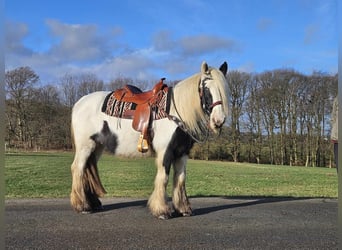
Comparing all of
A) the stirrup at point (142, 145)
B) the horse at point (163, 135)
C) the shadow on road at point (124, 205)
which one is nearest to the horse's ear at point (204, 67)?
the horse at point (163, 135)

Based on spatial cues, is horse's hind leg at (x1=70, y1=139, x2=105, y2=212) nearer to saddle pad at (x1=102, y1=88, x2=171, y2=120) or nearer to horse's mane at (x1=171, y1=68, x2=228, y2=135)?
saddle pad at (x1=102, y1=88, x2=171, y2=120)

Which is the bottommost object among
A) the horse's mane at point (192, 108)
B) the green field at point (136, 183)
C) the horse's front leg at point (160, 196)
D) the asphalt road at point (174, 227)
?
the green field at point (136, 183)

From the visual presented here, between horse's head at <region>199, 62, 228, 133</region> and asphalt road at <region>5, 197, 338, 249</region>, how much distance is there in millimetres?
1416

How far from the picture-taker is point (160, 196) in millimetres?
5457

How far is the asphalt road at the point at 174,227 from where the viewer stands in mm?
4152

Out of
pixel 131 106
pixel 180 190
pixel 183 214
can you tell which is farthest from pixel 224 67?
pixel 183 214

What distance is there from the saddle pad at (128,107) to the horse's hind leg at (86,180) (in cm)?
60

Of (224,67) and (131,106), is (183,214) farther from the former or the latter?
(224,67)

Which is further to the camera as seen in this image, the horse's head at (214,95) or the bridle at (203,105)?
the bridle at (203,105)

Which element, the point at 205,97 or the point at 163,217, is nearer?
the point at 163,217

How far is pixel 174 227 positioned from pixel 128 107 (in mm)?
2004

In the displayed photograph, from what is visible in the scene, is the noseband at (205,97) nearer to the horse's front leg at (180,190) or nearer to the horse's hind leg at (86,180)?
the horse's front leg at (180,190)

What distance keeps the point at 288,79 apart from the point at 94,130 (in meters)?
25.9

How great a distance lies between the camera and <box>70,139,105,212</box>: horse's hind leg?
578 centimetres
